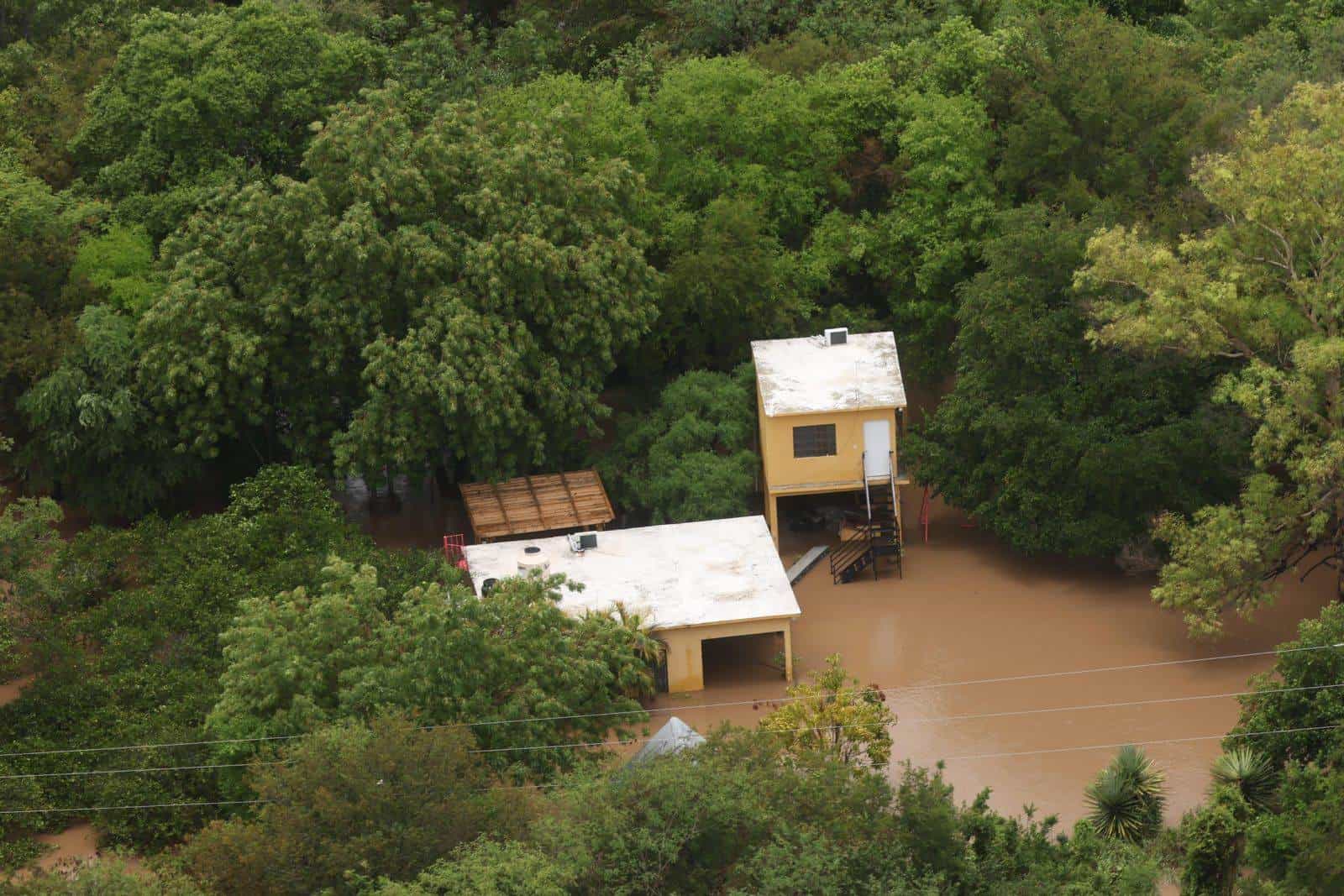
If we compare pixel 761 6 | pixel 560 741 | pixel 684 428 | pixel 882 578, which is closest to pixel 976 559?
pixel 882 578

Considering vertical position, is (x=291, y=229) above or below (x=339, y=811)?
above

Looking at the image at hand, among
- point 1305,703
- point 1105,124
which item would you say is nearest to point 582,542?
point 1305,703

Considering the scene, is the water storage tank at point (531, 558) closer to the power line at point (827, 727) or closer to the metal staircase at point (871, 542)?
the power line at point (827, 727)

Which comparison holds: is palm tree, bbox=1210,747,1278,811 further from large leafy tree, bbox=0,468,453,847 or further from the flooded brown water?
large leafy tree, bbox=0,468,453,847

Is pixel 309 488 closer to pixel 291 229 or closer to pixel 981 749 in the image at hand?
pixel 291 229

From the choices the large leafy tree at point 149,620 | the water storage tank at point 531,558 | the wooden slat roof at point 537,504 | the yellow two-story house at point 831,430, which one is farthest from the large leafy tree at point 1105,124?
the large leafy tree at point 149,620

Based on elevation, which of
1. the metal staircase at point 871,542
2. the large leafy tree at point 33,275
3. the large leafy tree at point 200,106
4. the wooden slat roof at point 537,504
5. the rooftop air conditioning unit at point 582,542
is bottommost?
the metal staircase at point 871,542
